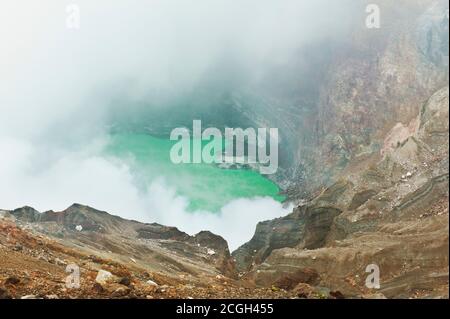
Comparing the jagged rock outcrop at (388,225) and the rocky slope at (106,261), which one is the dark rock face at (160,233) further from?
the jagged rock outcrop at (388,225)

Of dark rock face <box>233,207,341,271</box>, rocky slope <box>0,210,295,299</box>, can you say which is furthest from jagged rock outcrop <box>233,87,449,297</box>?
rocky slope <box>0,210,295,299</box>

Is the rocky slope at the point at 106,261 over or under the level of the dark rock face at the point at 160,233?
under

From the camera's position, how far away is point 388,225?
2110 inches

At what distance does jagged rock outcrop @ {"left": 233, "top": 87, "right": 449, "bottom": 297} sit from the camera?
41219 mm

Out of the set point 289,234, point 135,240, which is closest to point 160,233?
point 135,240

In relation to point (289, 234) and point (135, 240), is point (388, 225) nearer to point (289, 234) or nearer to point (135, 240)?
point (289, 234)

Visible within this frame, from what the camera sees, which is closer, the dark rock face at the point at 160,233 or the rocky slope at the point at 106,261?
the rocky slope at the point at 106,261

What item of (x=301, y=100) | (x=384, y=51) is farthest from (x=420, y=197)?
(x=301, y=100)

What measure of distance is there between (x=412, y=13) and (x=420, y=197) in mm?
41974

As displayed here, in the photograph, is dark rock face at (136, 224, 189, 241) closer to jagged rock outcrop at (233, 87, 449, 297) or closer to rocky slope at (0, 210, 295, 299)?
rocky slope at (0, 210, 295, 299)

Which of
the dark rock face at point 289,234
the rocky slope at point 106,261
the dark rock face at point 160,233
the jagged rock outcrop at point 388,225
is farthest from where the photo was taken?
the dark rock face at point 160,233

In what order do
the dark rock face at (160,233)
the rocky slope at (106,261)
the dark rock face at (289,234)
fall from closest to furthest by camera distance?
the rocky slope at (106,261) < the dark rock face at (289,234) < the dark rock face at (160,233)

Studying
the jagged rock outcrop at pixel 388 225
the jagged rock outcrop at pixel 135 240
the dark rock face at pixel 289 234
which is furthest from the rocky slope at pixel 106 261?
the jagged rock outcrop at pixel 388 225

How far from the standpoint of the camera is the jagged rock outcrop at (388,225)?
41.2m
